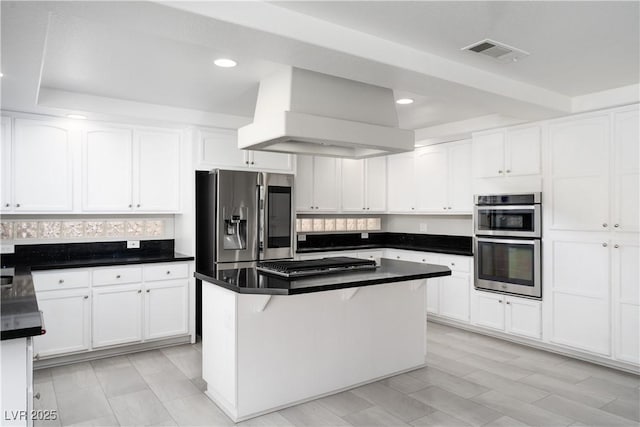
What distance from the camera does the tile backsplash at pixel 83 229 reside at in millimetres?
4062

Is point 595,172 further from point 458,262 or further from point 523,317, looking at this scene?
point 458,262

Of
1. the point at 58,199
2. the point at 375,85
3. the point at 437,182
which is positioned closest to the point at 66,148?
the point at 58,199

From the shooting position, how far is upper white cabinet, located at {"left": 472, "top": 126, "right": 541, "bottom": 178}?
421 cm

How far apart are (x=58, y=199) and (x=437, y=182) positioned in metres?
4.06

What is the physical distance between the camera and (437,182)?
17.7 feet

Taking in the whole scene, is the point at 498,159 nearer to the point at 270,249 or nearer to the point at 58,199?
the point at 270,249

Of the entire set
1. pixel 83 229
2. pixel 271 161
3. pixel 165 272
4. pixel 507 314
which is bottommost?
pixel 507 314

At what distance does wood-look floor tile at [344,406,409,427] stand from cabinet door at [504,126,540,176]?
2687 mm

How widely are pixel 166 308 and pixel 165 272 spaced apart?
0.35 m

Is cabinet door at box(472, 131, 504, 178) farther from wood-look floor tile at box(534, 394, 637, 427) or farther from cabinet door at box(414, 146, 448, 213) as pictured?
wood-look floor tile at box(534, 394, 637, 427)

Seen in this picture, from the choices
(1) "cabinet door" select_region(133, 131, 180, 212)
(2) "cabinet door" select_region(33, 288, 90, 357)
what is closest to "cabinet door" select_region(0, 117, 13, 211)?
(2) "cabinet door" select_region(33, 288, 90, 357)

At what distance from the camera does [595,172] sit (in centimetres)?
378

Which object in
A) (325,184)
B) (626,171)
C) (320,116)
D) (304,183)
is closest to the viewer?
(320,116)

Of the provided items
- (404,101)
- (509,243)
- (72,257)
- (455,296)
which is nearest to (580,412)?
(509,243)
